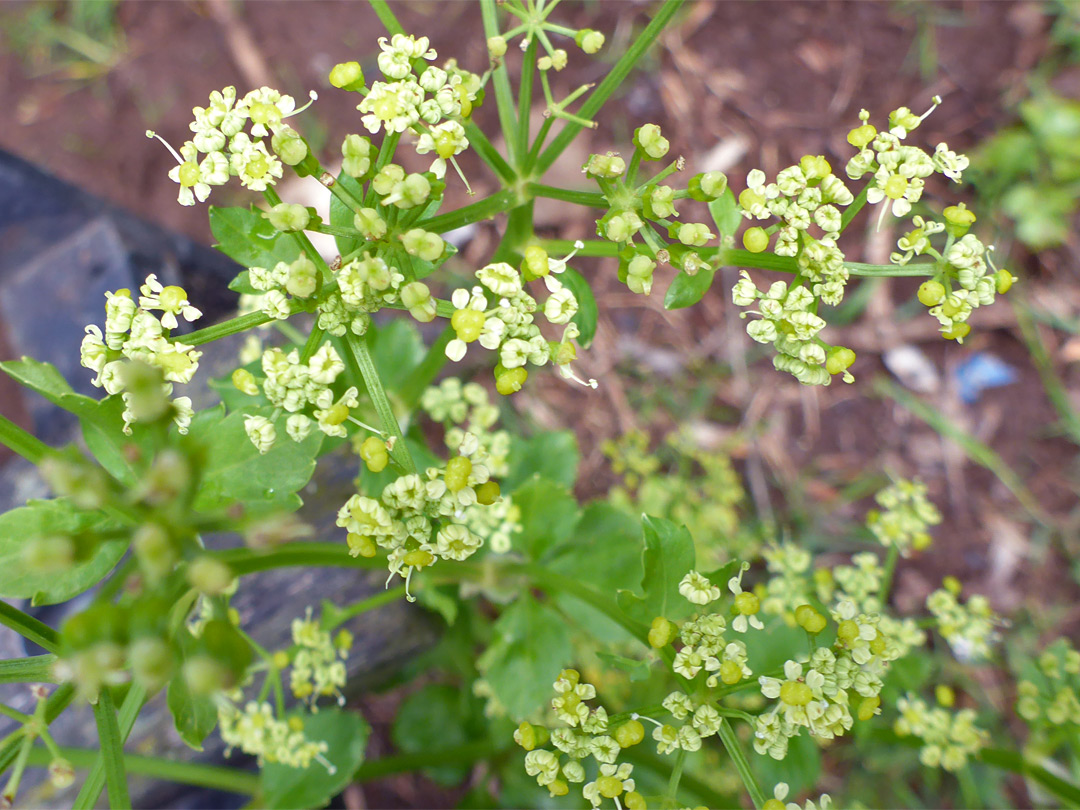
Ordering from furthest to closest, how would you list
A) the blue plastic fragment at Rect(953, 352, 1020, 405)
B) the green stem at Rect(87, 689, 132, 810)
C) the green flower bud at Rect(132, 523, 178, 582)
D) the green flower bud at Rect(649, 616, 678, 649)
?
1. the blue plastic fragment at Rect(953, 352, 1020, 405)
2. the green flower bud at Rect(649, 616, 678, 649)
3. the green stem at Rect(87, 689, 132, 810)
4. the green flower bud at Rect(132, 523, 178, 582)

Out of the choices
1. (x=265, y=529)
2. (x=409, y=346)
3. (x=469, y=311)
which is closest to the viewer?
(x=265, y=529)

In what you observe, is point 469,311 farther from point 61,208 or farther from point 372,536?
point 61,208

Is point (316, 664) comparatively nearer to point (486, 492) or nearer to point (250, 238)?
point (486, 492)

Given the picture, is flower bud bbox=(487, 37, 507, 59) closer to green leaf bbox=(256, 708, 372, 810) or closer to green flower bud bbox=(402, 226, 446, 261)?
green flower bud bbox=(402, 226, 446, 261)

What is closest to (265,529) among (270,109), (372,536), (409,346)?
(372,536)

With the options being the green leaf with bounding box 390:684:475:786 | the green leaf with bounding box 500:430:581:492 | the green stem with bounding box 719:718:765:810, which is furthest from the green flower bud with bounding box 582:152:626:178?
the green leaf with bounding box 390:684:475:786

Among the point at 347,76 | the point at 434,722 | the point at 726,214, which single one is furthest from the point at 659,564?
the point at 434,722
